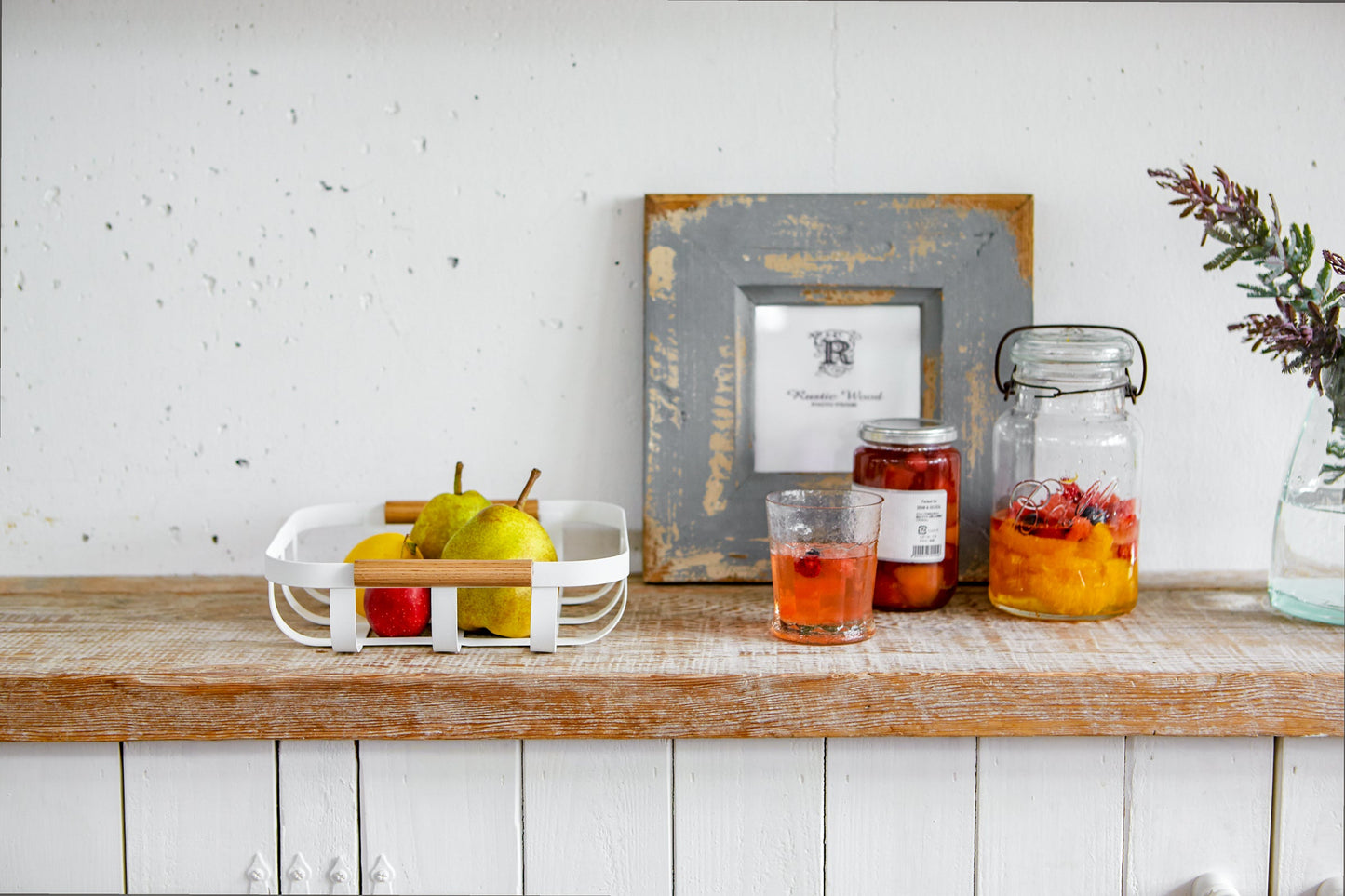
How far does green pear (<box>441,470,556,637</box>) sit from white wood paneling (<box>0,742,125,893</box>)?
30cm

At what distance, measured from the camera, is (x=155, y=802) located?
0.77m

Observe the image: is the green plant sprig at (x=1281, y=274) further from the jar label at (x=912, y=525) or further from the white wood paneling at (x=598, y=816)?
the white wood paneling at (x=598, y=816)

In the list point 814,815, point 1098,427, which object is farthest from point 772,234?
point 814,815

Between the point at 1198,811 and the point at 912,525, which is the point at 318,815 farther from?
the point at 1198,811

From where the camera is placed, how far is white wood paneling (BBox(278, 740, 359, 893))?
2.51 ft

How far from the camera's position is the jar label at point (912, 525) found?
88 cm

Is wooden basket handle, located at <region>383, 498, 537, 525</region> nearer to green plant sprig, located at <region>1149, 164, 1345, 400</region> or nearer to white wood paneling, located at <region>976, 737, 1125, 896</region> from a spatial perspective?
white wood paneling, located at <region>976, 737, 1125, 896</region>

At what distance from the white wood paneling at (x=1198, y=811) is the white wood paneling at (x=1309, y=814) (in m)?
0.01

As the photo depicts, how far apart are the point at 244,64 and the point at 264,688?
65cm

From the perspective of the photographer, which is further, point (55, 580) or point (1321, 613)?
point (55, 580)

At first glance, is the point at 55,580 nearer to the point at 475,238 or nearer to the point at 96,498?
the point at 96,498

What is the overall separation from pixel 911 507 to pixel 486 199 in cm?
53

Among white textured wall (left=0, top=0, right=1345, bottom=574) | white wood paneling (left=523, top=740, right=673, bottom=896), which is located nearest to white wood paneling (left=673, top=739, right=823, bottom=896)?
white wood paneling (left=523, top=740, right=673, bottom=896)

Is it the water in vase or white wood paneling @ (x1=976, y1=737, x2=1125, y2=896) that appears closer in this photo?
white wood paneling @ (x1=976, y1=737, x2=1125, y2=896)
